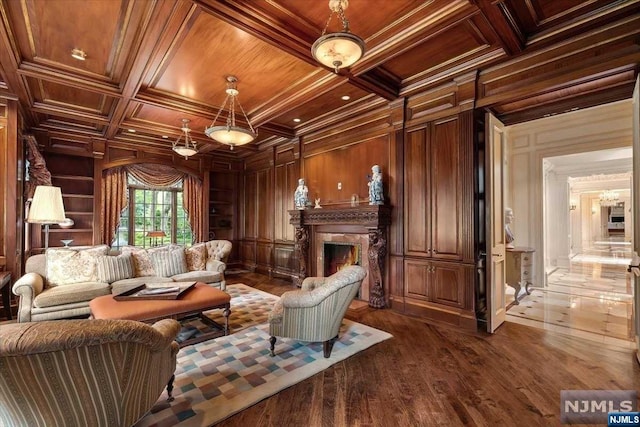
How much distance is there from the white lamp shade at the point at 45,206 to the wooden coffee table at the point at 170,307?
1645mm

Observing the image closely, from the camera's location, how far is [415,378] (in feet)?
8.09

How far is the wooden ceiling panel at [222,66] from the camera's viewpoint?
295 centimetres

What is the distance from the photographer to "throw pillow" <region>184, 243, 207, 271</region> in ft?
16.3

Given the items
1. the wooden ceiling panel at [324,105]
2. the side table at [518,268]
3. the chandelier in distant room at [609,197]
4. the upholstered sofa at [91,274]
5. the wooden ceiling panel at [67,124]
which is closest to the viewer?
the upholstered sofa at [91,274]

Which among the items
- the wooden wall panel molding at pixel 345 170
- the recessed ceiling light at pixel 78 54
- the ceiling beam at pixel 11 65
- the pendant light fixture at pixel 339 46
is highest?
the recessed ceiling light at pixel 78 54

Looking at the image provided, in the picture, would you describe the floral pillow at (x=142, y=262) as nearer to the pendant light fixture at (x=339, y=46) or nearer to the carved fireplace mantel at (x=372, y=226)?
the carved fireplace mantel at (x=372, y=226)

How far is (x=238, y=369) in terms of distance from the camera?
2.57 m

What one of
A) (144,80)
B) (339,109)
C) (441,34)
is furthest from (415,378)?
(144,80)

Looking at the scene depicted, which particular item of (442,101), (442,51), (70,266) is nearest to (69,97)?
(70,266)

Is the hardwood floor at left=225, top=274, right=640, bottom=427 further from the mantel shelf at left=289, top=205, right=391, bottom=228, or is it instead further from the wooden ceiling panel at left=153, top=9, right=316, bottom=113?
the wooden ceiling panel at left=153, top=9, right=316, bottom=113

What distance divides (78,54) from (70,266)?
104 inches

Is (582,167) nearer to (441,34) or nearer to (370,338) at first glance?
(441,34)

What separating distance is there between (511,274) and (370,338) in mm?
3193

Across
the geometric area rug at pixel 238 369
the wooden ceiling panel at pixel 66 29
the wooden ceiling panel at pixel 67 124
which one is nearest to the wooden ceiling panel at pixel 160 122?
the wooden ceiling panel at pixel 67 124
